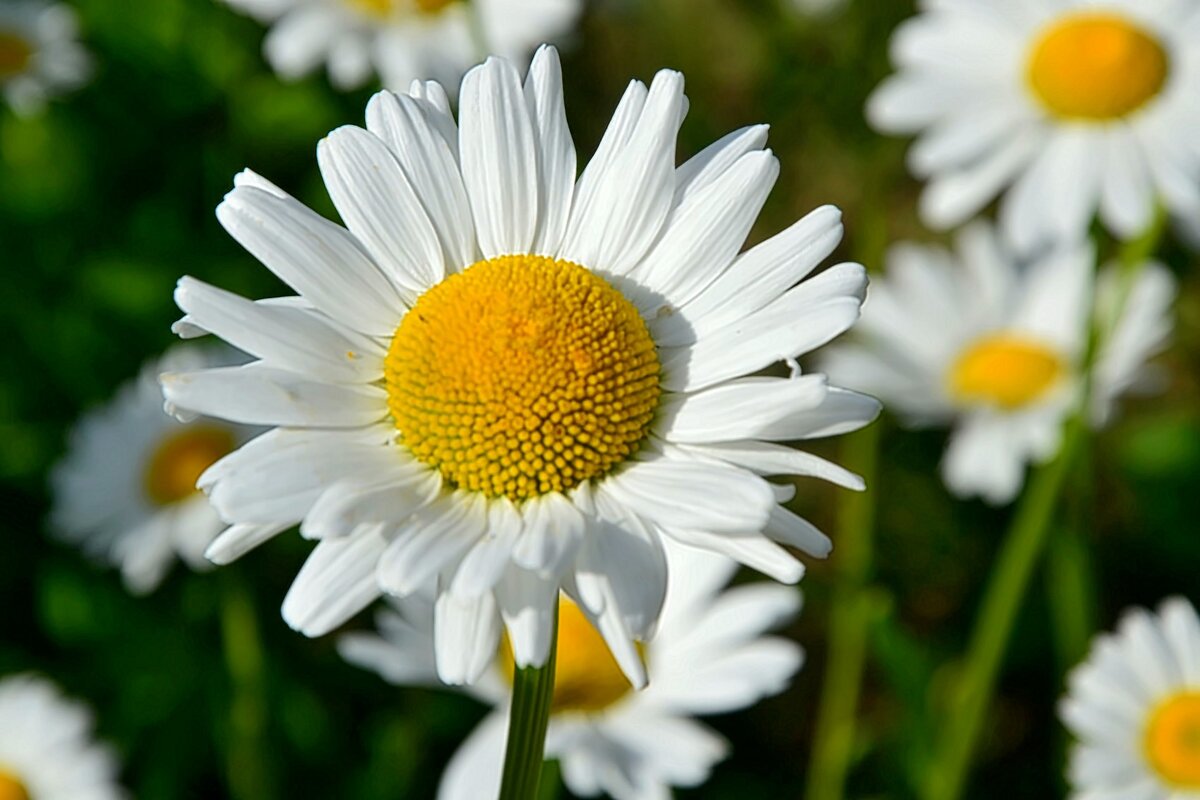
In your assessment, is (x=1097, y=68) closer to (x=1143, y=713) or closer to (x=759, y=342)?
(x=1143, y=713)

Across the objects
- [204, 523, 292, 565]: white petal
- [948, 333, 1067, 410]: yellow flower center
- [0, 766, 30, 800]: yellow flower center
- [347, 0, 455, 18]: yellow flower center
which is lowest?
[0, 766, 30, 800]: yellow flower center

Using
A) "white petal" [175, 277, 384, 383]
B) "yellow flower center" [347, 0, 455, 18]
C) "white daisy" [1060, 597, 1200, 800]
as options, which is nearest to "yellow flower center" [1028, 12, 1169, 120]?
"white daisy" [1060, 597, 1200, 800]

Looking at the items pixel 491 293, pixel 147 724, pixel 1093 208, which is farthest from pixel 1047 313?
pixel 491 293

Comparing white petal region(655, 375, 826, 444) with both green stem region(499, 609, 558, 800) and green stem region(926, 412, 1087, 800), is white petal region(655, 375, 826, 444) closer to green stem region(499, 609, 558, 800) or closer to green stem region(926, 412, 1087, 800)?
green stem region(499, 609, 558, 800)

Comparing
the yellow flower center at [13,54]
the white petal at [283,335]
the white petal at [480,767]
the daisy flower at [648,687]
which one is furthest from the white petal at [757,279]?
the yellow flower center at [13,54]

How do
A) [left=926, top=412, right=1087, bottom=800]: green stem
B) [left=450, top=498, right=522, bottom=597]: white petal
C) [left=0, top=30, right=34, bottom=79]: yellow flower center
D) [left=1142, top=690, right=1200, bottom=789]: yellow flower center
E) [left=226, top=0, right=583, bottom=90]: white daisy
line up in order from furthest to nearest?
[left=0, top=30, right=34, bottom=79]: yellow flower center, [left=226, top=0, right=583, bottom=90]: white daisy, [left=926, top=412, right=1087, bottom=800]: green stem, [left=1142, top=690, right=1200, bottom=789]: yellow flower center, [left=450, top=498, right=522, bottom=597]: white petal

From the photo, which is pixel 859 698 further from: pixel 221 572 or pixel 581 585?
pixel 581 585

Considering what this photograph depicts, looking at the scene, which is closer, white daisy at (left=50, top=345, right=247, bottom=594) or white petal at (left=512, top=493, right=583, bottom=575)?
white petal at (left=512, top=493, right=583, bottom=575)

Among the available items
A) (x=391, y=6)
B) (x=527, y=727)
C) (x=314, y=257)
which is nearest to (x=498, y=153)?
(x=314, y=257)

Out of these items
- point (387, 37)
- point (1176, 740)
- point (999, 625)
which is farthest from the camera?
point (387, 37)
